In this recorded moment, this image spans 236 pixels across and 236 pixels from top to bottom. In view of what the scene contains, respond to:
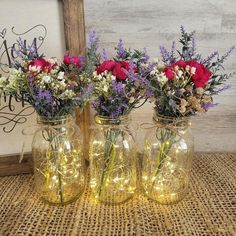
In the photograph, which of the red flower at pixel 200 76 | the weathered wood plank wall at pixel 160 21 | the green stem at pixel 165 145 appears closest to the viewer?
the red flower at pixel 200 76

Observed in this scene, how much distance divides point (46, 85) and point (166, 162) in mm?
415

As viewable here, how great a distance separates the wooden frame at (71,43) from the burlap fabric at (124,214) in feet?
0.15

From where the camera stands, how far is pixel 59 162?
0.85 m

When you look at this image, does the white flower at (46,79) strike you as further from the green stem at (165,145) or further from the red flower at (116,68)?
the green stem at (165,145)

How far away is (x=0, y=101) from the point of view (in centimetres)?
93

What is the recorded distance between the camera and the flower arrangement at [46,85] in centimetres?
72

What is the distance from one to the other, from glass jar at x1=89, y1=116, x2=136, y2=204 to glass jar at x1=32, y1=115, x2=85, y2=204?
0.05m

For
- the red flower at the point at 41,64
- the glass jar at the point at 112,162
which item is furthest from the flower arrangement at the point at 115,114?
the red flower at the point at 41,64

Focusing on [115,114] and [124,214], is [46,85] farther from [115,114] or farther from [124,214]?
[124,214]

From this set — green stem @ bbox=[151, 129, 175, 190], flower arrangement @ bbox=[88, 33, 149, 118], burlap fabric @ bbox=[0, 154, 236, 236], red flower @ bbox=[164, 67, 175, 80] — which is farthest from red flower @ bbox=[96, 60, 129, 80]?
burlap fabric @ bbox=[0, 154, 236, 236]

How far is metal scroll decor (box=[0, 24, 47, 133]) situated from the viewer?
0.89 meters

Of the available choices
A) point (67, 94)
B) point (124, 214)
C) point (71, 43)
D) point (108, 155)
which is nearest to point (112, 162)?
point (108, 155)

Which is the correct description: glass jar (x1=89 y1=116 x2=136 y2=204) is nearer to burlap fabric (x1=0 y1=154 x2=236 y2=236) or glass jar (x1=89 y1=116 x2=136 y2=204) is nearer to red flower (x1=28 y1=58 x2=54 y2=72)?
burlap fabric (x1=0 y1=154 x2=236 y2=236)

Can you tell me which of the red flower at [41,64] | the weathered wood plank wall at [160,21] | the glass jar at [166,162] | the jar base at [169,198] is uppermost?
the weathered wood plank wall at [160,21]
